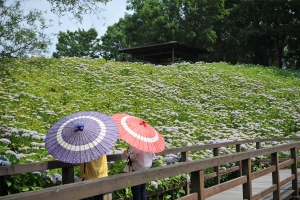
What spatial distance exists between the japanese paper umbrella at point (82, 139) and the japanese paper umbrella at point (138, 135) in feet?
1.04

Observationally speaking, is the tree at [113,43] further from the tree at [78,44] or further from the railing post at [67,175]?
the railing post at [67,175]

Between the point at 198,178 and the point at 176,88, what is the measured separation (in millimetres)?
15091

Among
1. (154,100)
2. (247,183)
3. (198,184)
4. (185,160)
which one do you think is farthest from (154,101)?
(198,184)

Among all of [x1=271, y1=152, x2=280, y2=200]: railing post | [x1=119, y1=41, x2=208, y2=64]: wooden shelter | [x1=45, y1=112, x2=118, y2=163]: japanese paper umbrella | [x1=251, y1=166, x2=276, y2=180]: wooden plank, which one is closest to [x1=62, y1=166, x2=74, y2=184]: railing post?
[x1=45, y1=112, x2=118, y2=163]: japanese paper umbrella

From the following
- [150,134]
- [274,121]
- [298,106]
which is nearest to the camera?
[150,134]

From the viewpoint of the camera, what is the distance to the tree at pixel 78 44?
62.7 meters

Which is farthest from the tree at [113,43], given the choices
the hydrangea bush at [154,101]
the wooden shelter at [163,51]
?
the hydrangea bush at [154,101]

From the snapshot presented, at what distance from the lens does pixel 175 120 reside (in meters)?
13.5

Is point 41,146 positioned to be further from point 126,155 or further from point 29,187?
point 126,155

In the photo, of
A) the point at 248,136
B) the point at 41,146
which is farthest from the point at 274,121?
the point at 41,146

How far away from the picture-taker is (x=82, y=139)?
4.26 metres

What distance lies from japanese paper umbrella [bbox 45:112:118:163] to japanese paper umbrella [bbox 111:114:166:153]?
12.5 inches

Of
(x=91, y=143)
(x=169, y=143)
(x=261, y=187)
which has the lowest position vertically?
(x=261, y=187)

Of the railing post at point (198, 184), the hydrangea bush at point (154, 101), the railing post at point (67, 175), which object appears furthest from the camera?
the hydrangea bush at point (154, 101)
